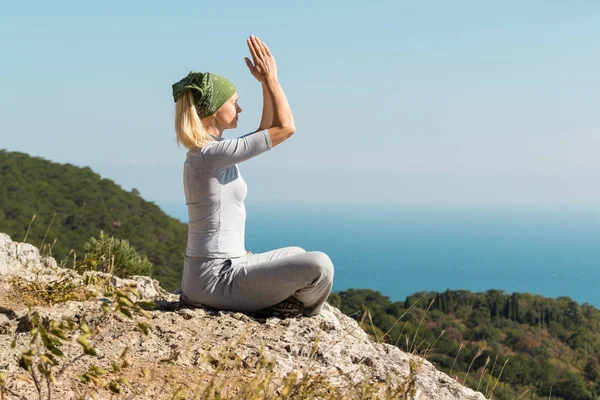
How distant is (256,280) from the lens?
4.97 meters

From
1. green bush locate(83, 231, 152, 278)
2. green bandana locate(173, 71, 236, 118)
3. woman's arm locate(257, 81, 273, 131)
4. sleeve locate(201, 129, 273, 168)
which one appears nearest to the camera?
sleeve locate(201, 129, 273, 168)

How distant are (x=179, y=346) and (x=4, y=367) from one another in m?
1.00

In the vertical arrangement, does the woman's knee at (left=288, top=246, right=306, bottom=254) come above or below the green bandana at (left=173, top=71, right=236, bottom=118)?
below

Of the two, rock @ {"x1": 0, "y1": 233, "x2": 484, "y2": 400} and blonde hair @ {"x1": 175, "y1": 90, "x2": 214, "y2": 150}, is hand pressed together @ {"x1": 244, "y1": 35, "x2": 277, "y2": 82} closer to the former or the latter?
blonde hair @ {"x1": 175, "y1": 90, "x2": 214, "y2": 150}

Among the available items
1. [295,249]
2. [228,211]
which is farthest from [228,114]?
[295,249]

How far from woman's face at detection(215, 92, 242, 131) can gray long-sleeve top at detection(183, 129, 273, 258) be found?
0.45 feet

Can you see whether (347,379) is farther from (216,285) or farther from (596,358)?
(596,358)

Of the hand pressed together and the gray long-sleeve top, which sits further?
the hand pressed together

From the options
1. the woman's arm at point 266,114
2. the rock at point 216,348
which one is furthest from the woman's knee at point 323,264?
the woman's arm at point 266,114

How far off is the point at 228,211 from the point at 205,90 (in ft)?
2.90

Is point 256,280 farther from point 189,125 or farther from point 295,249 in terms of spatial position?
point 189,125

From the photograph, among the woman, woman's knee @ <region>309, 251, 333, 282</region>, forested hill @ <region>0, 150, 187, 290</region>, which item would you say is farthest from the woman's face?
forested hill @ <region>0, 150, 187, 290</region>

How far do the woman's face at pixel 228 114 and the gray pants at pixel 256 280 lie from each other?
3.32 ft

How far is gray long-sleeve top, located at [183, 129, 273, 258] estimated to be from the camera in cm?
480
